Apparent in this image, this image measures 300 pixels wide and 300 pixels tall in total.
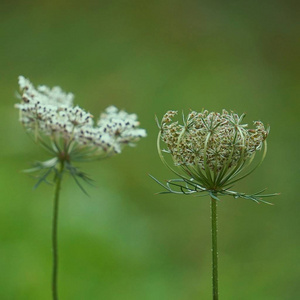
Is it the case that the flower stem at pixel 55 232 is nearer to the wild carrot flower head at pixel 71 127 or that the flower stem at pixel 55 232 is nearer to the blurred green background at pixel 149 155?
the wild carrot flower head at pixel 71 127

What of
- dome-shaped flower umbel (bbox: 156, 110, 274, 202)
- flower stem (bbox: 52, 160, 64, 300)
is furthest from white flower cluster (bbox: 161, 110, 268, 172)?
flower stem (bbox: 52, 160, 64, 300)

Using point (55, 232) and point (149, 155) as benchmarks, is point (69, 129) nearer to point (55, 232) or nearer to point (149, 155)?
point (55, 232)

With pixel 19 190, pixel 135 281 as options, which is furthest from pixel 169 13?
pixel 135 281

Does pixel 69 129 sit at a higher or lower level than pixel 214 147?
higher

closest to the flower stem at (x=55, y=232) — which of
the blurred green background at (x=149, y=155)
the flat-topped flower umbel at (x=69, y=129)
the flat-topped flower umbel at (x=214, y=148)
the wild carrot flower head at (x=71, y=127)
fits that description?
the flat-topped flower umbel at (x=69, y=129)

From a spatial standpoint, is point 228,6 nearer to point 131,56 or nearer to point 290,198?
point 131,56

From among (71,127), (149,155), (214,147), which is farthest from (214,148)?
(149,155)

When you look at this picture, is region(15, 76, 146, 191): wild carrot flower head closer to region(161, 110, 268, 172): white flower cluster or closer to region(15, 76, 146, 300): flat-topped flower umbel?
region(15, 76, 146, 300): flat-topped flower umbel
